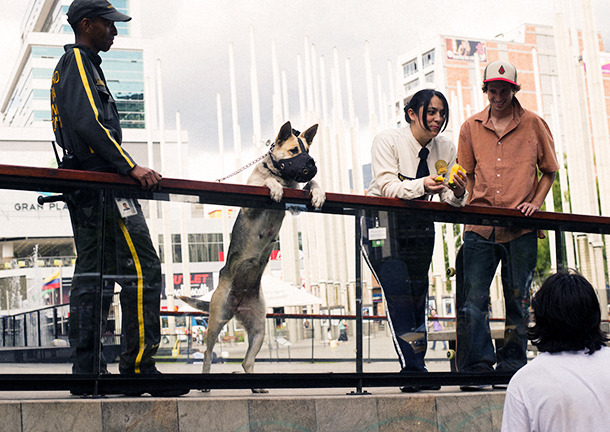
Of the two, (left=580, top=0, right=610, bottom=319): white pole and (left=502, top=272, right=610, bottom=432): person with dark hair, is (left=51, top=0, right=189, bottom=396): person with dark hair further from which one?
(left=580, top=0, right=610, bottom=319): white pole

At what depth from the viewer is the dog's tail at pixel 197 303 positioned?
377 cm

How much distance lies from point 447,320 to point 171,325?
1939mm

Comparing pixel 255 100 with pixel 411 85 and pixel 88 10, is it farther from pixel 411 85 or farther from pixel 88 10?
pixel 411 85

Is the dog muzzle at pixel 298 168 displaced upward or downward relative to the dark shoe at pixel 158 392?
upward

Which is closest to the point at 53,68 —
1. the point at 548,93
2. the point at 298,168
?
the point at 548,93

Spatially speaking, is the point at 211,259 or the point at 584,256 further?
the point at 584,256

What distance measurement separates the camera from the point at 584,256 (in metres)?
4.85

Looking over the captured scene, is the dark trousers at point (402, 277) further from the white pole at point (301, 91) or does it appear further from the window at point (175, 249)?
the white pole at point (301, 91)

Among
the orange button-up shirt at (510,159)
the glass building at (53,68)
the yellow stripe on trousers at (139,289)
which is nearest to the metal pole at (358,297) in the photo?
the orange button-up shirt at (510,159)

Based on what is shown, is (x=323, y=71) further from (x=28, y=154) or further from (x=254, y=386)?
(x=28, y=154)

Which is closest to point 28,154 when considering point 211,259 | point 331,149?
point 331,149

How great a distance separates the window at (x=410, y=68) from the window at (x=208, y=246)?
267 feet

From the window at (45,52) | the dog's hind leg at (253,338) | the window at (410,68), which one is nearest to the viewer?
the dog's hind leg at (253,338)

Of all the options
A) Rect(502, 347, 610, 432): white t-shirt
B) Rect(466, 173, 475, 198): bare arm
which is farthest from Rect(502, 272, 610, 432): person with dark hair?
Rect(466, 173, 475, 198): bare arm
